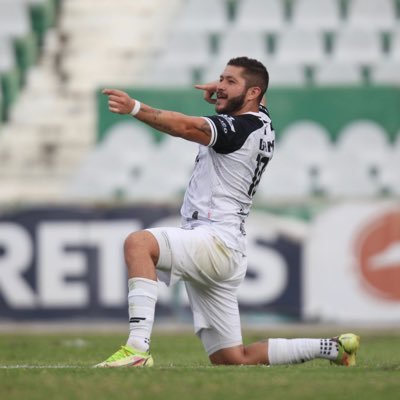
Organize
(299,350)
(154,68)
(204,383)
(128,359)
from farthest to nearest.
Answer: (154,68)
(299,350)
(128,359)
(204,383)

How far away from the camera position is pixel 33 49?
17.5 meters

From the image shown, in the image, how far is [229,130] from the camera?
712 centimetres

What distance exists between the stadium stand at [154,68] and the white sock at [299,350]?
300 inches

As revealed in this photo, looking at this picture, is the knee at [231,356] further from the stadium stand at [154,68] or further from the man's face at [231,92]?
the stadium stand at [154,68]

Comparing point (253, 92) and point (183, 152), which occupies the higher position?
point (253, 92)

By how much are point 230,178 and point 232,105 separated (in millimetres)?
494

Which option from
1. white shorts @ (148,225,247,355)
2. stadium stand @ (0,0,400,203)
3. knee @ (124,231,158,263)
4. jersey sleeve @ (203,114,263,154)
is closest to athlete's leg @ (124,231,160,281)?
knee @ (124,231,158,263)

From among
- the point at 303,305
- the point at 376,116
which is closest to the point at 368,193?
the point at 376,116

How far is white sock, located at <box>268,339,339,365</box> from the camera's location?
7.52m

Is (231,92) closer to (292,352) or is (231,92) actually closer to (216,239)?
(216,239)

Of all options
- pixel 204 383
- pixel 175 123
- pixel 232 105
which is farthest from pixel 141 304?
pixel 232 105

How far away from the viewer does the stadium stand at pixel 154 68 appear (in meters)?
15.4

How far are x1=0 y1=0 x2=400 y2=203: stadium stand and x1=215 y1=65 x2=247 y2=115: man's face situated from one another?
7.75 metres

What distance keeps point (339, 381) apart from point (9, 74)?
11.7 m
